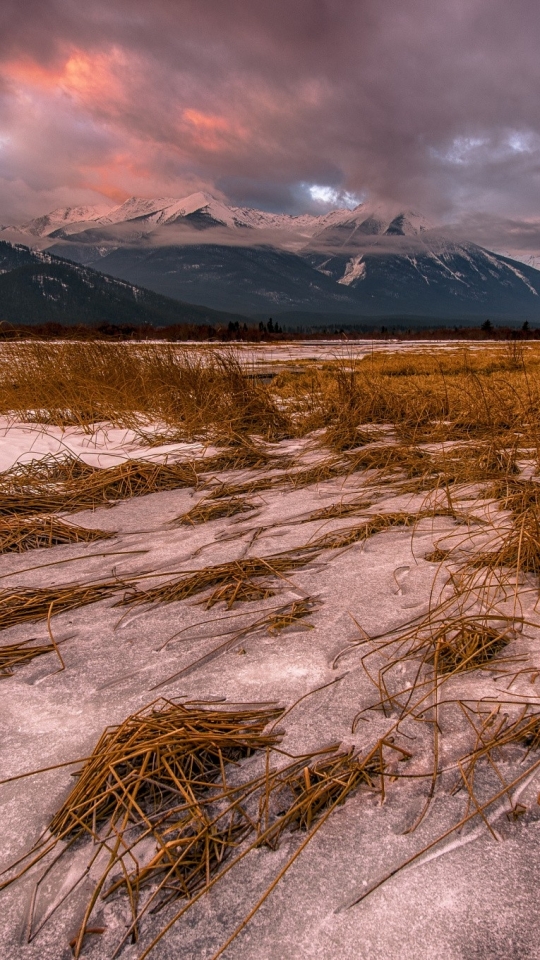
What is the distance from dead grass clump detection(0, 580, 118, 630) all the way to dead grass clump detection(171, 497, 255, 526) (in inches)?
33.5

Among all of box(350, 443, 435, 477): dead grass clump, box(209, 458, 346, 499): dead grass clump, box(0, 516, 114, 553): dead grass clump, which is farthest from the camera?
box(350, 443, 435, 477): dead grass clump

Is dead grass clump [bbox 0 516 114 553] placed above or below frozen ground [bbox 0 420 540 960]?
above

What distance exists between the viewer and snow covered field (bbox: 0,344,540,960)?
2.85ft

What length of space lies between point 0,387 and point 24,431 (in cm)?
170

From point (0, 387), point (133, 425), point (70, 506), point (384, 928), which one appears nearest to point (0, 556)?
point (70, 506)

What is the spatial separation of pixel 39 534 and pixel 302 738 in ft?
6.68

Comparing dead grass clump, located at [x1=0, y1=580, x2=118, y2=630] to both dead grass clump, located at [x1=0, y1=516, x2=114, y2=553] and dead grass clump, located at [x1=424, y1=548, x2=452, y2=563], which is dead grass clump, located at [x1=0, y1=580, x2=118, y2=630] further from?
dead grass clump, located at [x1=424, y1=548, x2=452, y2=563]

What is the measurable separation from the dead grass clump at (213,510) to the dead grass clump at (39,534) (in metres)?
0.41

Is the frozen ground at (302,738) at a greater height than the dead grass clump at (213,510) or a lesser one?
lesser

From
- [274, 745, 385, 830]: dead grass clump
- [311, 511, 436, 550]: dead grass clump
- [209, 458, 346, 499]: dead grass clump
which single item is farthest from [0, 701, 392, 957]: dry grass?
[209, 458, 346, 499]: dead grass clump

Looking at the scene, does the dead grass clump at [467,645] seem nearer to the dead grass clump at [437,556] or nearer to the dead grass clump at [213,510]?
the dead grass clump at [437,556]

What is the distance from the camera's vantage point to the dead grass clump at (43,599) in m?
1.96

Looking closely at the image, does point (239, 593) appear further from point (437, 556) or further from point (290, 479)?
point (290, 479)

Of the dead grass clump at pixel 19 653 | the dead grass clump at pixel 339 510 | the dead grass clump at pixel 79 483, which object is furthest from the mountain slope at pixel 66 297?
the dead grass clump at pixel 19 653
